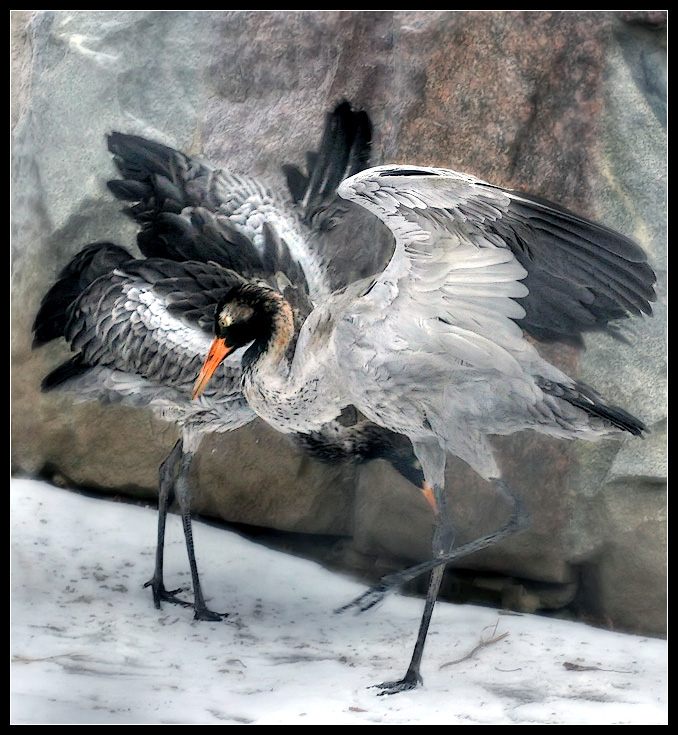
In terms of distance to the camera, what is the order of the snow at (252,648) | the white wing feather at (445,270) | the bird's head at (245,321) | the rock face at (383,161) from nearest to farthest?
the white wing feather at (445,270) < the snow at (252,648) < the bird's head at (245,321) < the rock face at (383,161)

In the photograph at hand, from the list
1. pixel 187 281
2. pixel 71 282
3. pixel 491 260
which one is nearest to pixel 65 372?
pixel 71 282

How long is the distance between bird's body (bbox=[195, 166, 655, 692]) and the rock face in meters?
0.29

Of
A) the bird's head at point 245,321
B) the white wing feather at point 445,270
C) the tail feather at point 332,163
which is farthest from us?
the tail feather at point 332,163

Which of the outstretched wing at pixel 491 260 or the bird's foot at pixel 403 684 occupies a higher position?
the outstretched wing at pixel 491 260

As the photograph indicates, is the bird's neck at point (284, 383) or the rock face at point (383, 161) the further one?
the rock face at point (383, 161)

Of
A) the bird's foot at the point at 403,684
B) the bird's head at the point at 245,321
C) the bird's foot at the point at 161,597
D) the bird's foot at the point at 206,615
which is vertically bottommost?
the bird's foot at the point at 403,684

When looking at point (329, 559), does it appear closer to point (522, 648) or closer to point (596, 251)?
point (522, 648)

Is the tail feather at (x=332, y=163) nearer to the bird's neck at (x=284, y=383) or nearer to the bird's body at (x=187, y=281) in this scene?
the bird's body at (x=187, y=281)

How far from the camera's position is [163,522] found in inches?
94.4

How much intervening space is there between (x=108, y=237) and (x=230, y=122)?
0.44m

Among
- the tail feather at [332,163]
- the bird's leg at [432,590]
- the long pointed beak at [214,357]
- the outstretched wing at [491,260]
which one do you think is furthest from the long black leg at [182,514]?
the outstretched wing at [491,260]

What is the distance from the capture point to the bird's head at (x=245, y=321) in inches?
80.5

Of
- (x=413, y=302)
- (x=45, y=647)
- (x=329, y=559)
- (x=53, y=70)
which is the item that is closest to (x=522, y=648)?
(x=329, y=559)

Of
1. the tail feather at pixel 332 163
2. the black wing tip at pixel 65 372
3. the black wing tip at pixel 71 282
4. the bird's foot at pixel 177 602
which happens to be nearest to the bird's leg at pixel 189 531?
the bird's foot at pixel 177 602
